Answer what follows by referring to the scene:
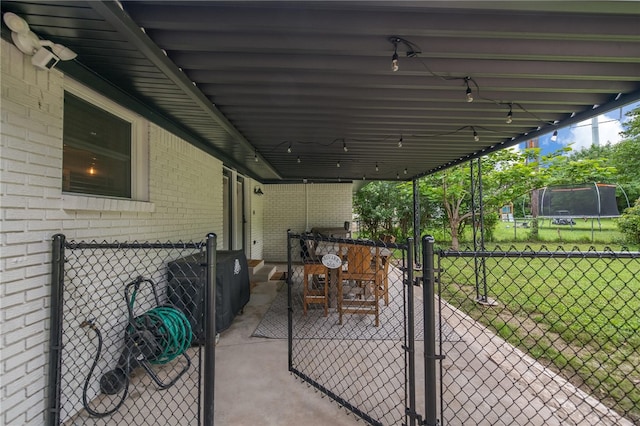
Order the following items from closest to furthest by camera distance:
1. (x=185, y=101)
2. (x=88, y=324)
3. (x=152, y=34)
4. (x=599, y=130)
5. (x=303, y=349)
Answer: (x=152, y=34) → (x=88, y=324) → (x=185, y=101) → (x=303, y=349) → (x=599, y=130)

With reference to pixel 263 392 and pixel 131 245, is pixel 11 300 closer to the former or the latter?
pixel 131 245

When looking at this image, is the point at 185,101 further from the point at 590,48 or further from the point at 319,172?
the point at 319,172

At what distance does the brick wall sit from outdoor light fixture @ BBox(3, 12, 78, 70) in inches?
273

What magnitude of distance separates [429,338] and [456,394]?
1.13 meters

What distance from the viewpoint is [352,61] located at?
84.7 inches

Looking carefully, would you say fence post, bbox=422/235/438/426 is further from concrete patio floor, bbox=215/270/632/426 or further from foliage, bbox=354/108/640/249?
foliage, bbox=354/108/640/249

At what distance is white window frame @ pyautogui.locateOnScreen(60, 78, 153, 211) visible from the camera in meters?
1.98

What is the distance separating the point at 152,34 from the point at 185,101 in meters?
0.83

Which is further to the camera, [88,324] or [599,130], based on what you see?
[599,130]

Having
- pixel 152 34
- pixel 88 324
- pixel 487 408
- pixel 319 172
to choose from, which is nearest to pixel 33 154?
pixel 152 34

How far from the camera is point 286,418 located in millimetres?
1883

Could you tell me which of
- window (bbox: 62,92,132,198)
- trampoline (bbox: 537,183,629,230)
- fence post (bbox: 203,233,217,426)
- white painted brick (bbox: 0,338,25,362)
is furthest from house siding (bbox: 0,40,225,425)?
trampoline (bbox: 537,183,629,230)

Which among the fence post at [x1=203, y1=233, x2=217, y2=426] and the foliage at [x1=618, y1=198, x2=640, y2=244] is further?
the foliage at [x1=618, y1=198, x2=640, y2=244]

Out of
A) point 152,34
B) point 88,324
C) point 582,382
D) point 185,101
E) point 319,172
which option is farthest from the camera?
point 319,172
